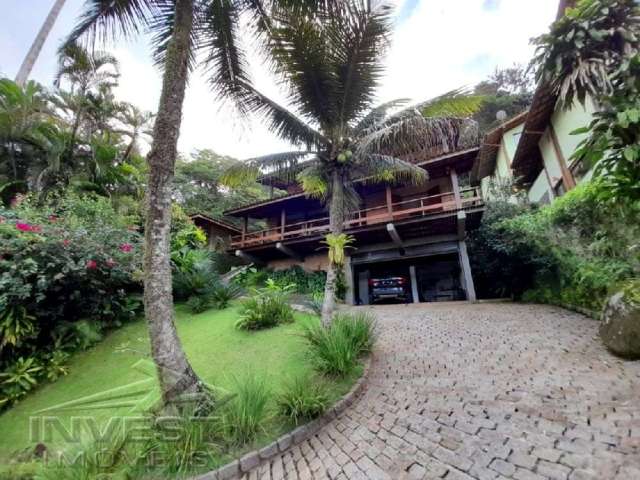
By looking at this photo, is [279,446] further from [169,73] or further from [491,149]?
[491,149]

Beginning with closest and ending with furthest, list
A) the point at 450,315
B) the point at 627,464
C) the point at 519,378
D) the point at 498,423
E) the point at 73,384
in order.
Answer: the point at 627,464 → the point at 498,423 → the point at 519,378 → the point at 73,384 → the point at 450,315

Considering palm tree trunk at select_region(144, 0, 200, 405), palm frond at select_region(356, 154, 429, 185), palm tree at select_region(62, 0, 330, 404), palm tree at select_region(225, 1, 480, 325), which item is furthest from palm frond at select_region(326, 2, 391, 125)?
palm tree trunk at select_region(144, 0, 200, 405)

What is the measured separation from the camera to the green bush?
10.2 feet

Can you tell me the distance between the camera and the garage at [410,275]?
11523mm

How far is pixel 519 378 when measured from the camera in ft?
11.6

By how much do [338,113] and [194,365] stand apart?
19.4 feet

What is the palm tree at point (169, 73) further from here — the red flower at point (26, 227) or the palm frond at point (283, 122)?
the red flower at point (26, 227)

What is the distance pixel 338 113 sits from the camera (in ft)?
19.8

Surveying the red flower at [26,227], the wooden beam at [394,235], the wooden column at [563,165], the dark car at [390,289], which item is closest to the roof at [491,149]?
the wooden column at [563,165]

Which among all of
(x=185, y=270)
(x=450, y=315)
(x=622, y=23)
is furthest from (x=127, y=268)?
(x=622, y=23)

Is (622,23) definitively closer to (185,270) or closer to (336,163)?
(336,163)

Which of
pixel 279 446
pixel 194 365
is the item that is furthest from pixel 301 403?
pixel 194 365

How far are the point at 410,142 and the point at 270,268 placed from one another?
12.0m

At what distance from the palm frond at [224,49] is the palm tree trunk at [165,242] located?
1485mm
